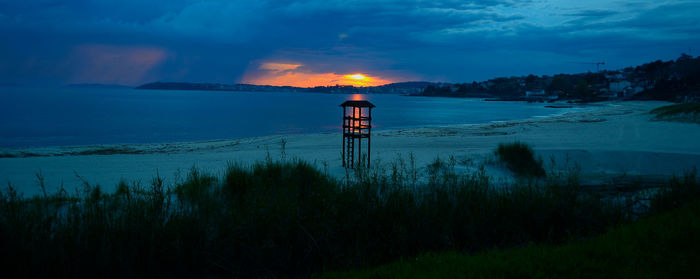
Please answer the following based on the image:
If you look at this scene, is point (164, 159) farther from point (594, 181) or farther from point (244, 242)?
point (594, 181)

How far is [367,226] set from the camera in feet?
17.1

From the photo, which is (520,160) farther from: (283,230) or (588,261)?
(283,230)

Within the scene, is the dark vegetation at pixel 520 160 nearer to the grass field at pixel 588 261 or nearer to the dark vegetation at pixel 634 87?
the grass field at pixel 588 261

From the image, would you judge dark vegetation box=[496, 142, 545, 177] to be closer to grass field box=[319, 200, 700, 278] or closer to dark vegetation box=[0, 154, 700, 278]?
dark vegetation box=[0, 154, 700, 278]

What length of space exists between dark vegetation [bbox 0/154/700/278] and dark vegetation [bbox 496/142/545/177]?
5.49m

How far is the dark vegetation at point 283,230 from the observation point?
4625 mm

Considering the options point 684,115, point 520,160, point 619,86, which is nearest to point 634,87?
point 619,86

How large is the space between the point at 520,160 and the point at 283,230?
9.10m

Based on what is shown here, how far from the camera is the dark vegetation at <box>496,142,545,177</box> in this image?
11.5 m

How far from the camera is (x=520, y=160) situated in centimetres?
1198

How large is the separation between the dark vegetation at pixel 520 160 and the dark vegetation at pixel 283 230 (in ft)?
18.0

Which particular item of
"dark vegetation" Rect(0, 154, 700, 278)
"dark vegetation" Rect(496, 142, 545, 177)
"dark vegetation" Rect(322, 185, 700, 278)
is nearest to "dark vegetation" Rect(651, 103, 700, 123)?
"dark vegetation" Rect(496, 142, 545, 177)

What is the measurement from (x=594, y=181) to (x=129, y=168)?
1493 cm

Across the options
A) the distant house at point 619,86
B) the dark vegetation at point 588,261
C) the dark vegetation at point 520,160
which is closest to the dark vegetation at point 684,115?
the dark vegetation at point 520,160
